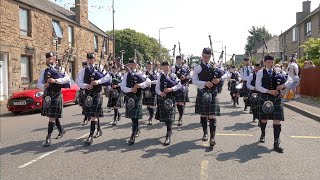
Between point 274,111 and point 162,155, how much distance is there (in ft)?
7.75

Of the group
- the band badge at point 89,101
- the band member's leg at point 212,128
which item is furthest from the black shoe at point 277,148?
the band badge at point 89,101

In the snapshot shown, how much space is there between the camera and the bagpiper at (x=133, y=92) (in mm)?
7602

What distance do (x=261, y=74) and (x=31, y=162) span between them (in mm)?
4598

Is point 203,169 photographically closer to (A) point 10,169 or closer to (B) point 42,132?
(A) point 10,169

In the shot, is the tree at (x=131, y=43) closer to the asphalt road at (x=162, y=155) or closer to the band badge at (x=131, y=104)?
the asphalt road at (x=162, y=155)

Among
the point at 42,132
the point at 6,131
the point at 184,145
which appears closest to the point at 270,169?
the point at 184,145

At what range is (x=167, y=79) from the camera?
25.9ft

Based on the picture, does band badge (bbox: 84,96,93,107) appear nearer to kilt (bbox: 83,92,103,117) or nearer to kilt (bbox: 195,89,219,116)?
kilt (bbox: 83,92,103,117)

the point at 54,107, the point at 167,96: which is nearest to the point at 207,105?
the point at 167,96

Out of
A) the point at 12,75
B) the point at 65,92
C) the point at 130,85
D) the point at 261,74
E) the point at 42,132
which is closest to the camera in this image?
the point at 261,74

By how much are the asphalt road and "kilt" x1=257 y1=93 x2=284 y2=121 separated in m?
0.59

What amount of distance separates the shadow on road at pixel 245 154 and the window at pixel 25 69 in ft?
54.1

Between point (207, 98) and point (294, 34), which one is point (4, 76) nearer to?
point (207, 98)

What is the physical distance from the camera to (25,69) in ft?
68.6
